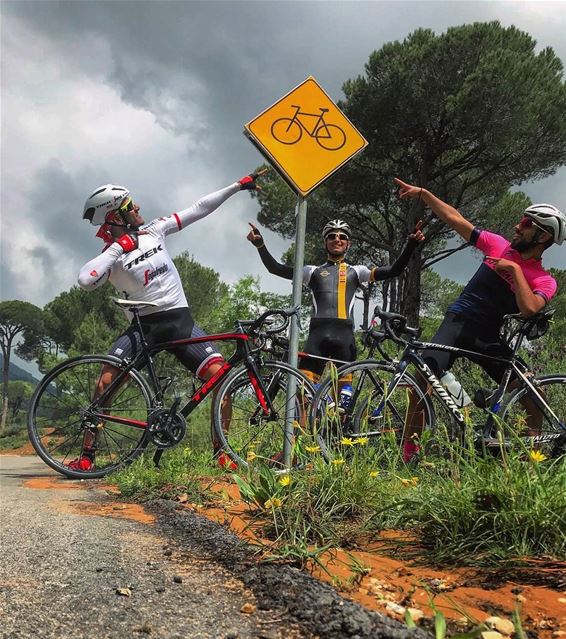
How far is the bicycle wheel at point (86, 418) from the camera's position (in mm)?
3443

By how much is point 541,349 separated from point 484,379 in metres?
0.73

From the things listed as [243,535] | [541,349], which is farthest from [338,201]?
[243,535]

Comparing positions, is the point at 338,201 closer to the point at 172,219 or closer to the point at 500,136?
the point at 500,136

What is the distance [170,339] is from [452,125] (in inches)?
526

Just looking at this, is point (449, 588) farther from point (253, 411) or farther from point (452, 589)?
point (253, 411)

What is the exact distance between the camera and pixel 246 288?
54.6ft

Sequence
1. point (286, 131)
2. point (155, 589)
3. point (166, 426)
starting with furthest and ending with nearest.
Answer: point (166, 426) < point (286, 131) < point (155, 589)

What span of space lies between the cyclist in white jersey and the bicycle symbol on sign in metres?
1.12

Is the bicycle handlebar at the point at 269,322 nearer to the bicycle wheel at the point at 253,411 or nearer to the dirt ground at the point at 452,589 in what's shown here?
the bicycle wheel at the point at 253,411

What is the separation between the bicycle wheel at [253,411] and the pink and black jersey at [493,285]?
3.92 feet

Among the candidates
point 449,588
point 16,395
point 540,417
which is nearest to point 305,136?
point 540,417

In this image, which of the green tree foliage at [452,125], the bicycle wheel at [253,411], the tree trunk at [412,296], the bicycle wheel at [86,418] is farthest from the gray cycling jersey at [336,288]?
the tree trunk at [412,296]

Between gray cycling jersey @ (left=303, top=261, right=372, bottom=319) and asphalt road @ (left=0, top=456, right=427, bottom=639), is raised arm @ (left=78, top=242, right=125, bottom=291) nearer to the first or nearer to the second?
gray cycling jersey @ (left=303, top=261, right=372, bottom=319)

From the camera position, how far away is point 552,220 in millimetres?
2908
